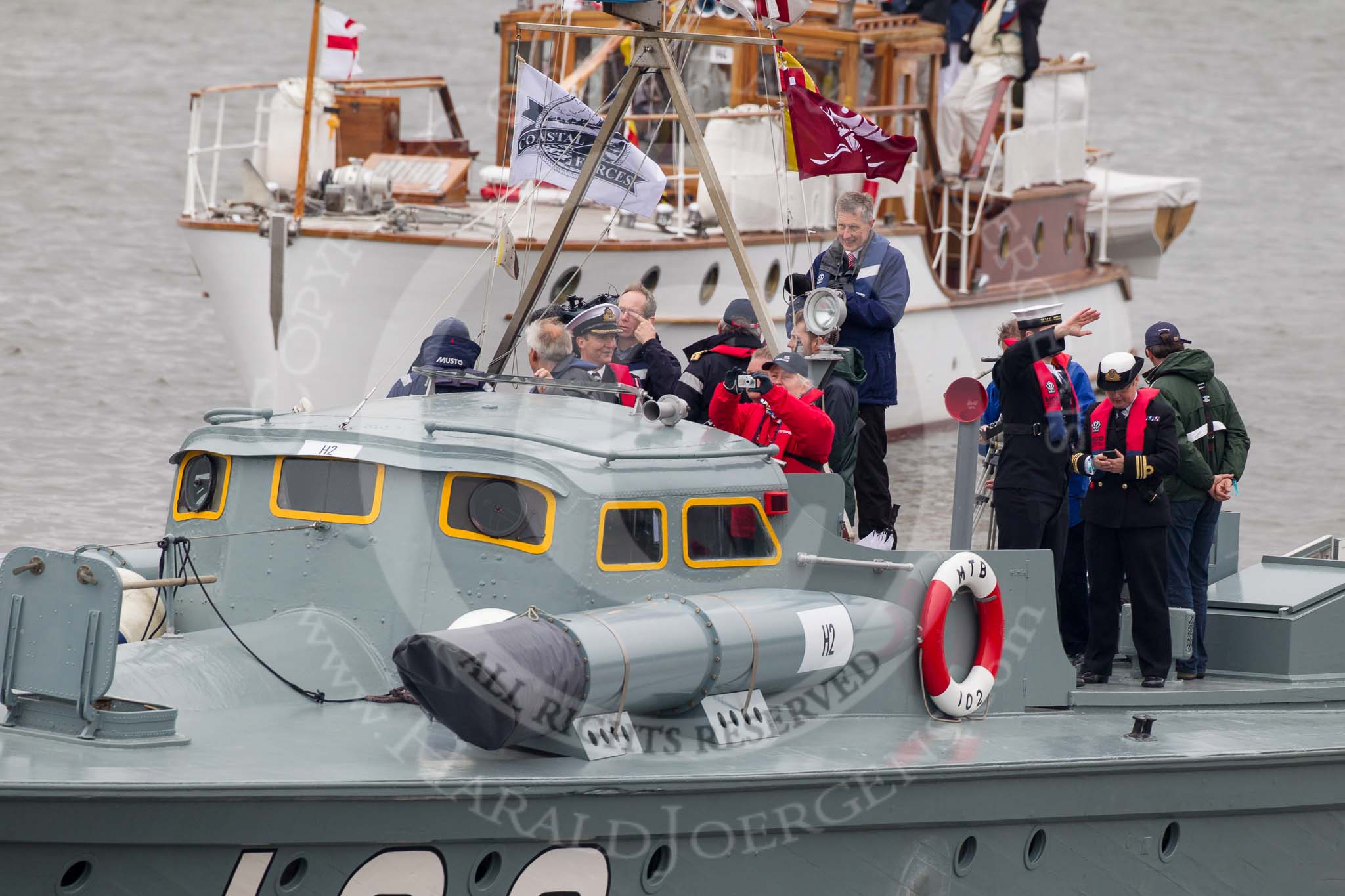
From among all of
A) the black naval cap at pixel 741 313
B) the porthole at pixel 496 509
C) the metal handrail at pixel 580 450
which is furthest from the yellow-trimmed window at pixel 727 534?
the black naval cap at pixel 741 313

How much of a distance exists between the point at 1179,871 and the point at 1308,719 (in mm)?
1179

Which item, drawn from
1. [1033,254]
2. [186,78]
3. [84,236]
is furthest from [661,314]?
[186,78]

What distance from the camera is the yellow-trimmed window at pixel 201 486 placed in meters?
8.11

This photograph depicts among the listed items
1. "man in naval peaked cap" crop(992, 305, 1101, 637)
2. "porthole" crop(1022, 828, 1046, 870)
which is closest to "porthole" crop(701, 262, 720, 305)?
"man in naval peaked cap" crop(992, 305, 1101, 637)

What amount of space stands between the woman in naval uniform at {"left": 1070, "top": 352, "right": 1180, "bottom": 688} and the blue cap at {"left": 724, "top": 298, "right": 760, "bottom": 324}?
1664mm

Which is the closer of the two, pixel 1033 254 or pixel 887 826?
pixel 887 826

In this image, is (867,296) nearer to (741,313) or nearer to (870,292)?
(870,292)

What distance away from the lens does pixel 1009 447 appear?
354 inches

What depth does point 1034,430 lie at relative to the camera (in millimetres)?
8906

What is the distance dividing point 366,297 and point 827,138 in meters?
8.70

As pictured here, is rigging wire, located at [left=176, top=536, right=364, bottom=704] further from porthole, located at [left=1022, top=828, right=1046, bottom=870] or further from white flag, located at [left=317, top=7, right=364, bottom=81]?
white flag, located at [left=317, top=7, right=364, bottom=81]

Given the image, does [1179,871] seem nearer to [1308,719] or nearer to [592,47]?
[1308,719]

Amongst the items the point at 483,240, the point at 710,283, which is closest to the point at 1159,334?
the point at 483,240

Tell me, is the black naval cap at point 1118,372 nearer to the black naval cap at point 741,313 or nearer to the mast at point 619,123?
the mast at point 619,123
